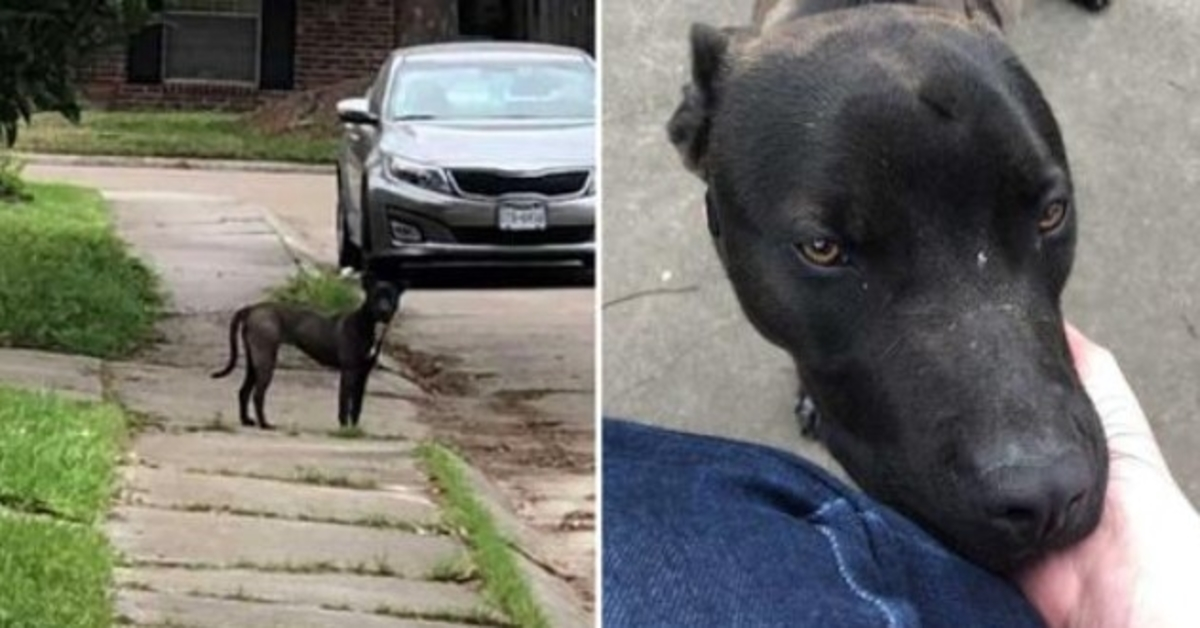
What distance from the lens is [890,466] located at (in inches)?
44.5

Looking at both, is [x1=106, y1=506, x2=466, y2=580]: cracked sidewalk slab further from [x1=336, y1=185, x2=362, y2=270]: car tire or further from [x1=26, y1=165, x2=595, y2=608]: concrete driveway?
[x1=336, y1=185, x2=362, y2=270]: car tire

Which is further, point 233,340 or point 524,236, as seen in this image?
point 233,340

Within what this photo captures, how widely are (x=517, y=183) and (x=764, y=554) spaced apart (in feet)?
2.40

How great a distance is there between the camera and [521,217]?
1.87m

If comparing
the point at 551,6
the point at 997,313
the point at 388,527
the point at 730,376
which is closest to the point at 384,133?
the point at 551,6

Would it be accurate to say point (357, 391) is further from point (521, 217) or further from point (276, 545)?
point (521, 217)

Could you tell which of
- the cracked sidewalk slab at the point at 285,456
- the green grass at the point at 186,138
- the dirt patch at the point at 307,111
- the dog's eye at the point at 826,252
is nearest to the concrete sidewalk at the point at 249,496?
the cracked sidewalk slab at the point at 285,456

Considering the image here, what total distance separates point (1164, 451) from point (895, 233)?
0.63 ft

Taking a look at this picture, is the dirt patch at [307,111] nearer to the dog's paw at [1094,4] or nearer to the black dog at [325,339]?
the black dog at [325,339]

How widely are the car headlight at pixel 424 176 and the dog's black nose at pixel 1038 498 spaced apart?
82 cm

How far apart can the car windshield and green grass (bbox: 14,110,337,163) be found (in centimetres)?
13

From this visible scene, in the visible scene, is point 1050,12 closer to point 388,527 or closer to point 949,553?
point 949,553

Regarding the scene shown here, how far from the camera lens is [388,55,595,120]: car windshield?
1784 mm

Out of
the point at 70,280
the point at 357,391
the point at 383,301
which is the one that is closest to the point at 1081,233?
the point at 383,301
